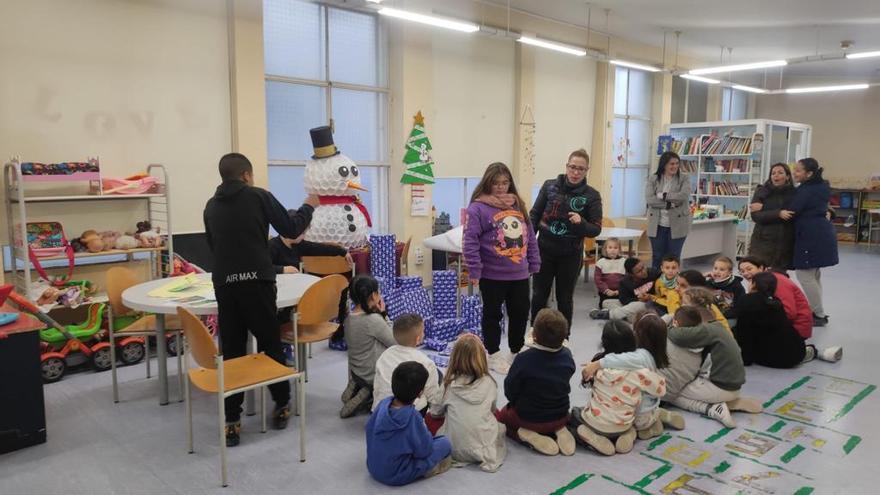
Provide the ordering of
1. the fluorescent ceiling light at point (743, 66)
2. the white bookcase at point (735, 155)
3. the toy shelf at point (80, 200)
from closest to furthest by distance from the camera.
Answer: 1. the toy shelf at point (80, 200)
2. the fluorescent ceiling light at point (743, 66)
3. the white bookcase at point (735, 155)

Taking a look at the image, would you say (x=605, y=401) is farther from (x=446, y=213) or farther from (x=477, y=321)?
(x=446, y=213)

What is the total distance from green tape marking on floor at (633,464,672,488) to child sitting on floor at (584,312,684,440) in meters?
0.29

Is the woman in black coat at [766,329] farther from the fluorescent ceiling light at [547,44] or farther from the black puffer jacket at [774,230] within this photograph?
the fluorescent ceiling light at [547,44]

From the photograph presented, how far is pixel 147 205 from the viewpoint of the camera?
512 cm

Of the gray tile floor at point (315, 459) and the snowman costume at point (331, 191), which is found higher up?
the snowman costume at point (331, 191)

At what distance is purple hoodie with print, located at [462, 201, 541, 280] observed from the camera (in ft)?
12.7

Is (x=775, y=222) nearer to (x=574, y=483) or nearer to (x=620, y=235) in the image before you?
(x=620, y=235)

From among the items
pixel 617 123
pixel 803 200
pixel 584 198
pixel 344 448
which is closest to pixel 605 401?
pixel 344 448

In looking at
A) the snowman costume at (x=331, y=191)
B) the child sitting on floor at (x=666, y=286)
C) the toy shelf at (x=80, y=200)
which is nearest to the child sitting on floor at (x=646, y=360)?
the child sitting on floor at (x=666, y=286)

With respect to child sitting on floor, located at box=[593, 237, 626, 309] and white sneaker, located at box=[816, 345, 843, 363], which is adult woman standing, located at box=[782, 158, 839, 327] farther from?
child sitting on floor, located at box=[593, 237, 626, 309]

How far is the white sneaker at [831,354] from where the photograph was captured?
179 inches

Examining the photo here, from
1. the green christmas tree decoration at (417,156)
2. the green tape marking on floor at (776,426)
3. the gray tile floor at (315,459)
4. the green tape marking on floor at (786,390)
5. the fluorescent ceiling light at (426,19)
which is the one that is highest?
the fluorescent ceiling light at (426,19)

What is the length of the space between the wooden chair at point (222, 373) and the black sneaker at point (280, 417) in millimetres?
342

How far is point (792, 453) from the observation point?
3.10 meters
